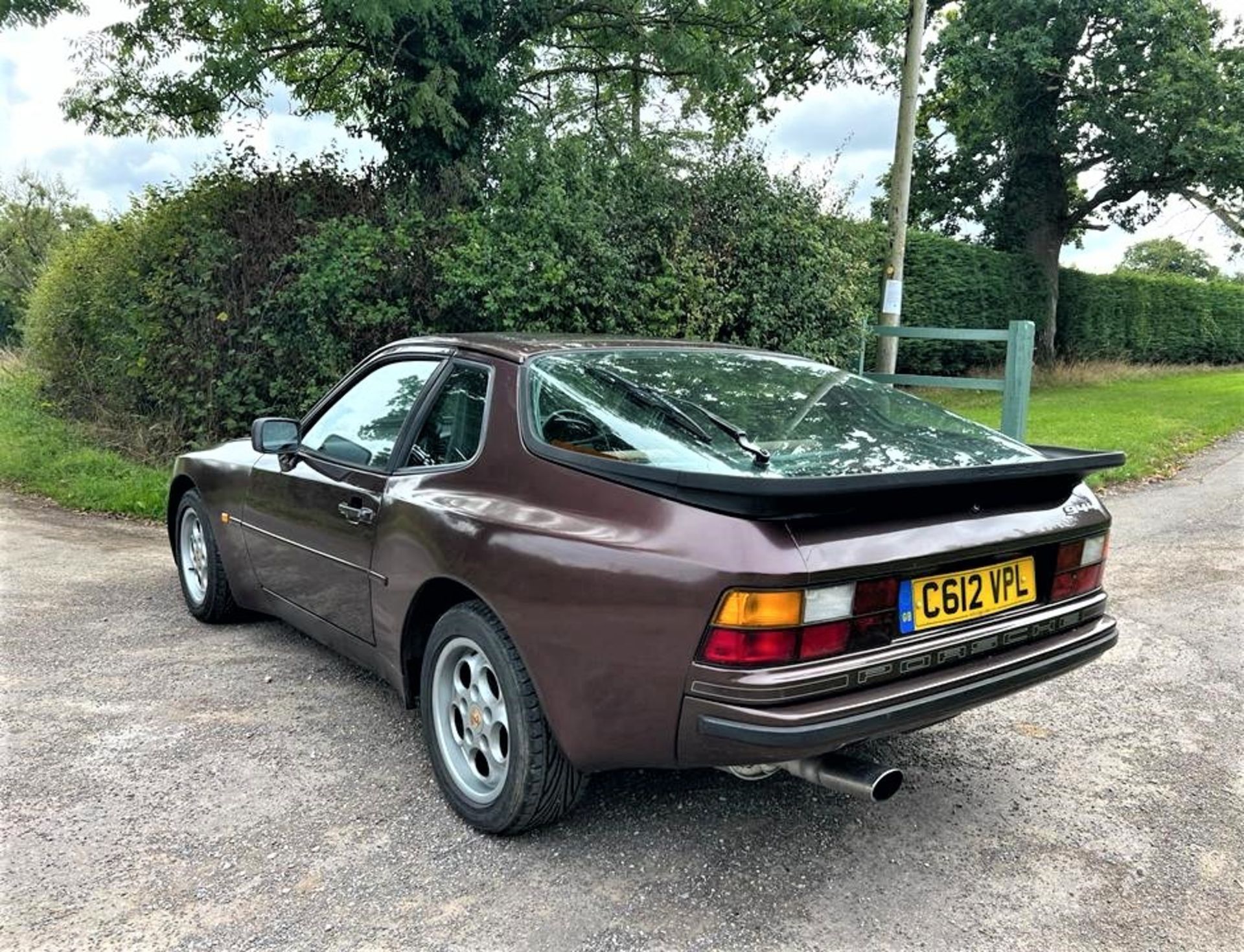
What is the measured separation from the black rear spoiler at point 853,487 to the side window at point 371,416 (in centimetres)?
90

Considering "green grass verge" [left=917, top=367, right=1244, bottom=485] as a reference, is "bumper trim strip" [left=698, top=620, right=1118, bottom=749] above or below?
below

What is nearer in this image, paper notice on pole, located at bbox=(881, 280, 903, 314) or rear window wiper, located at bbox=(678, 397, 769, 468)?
rear window wiper, located at bbox=(678, 397, 769, 468)

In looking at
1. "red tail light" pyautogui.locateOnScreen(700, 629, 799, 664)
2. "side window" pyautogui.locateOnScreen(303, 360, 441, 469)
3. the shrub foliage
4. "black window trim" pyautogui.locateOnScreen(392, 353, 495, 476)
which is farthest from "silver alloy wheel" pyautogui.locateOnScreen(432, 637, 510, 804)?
the shrub foliage

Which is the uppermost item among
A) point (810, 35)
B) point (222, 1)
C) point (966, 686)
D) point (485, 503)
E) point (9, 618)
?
point (810, 35)

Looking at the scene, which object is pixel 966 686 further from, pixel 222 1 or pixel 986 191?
pixel 986 191

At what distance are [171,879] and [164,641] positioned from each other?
2.24 metres

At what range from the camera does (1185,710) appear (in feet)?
12.7

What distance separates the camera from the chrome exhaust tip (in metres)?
2.35

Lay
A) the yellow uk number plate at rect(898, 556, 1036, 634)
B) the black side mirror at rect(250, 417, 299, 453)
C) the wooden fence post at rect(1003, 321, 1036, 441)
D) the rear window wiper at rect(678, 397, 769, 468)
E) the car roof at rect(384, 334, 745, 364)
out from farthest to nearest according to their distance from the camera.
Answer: the wooden fence post at rect(1003, 321, 1036, 441) → the black side mirror at rect(250, 417, 299, 453) → the car roof at rect(384, 334, 745, 364) → the rear window wiper at rect(678, 397, 769, 468) → the yellow uk number plate at rect(898, 556, 1036, 634)

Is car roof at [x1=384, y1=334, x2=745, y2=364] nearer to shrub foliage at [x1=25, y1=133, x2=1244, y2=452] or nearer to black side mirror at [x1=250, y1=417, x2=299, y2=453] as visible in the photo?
black side mirror at [x1=250, y1=417, x2=299, y2=453]

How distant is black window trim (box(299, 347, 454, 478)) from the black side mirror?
0.04 metres

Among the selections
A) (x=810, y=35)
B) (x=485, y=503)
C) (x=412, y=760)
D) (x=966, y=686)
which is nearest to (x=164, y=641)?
(x=412, y=760)

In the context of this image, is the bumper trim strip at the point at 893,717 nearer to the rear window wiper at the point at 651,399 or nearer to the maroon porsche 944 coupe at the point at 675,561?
the maroon porsche 944 coupe at the point at 675,561

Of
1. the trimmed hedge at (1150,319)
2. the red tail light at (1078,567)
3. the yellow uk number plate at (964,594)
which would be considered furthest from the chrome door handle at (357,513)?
the trimmed hedge at (1150,319)
